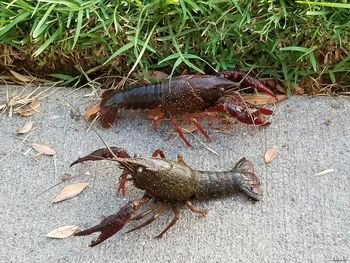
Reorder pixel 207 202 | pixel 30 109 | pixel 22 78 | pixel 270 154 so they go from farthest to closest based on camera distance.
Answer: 1. pixel 22 78
2. pixel 30 109
3. pixel 270 154
4. pixel 207 202

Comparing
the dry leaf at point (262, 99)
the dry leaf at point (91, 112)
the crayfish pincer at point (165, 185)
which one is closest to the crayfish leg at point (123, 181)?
the crayfish pincer at point (165, 185)

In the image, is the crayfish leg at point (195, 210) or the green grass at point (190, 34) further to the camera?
the green grass at point (190, 34)

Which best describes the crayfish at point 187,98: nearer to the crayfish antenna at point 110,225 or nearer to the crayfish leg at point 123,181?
the crayfish leg at point 123,181

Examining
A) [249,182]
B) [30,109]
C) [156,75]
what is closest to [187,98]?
[156,75]

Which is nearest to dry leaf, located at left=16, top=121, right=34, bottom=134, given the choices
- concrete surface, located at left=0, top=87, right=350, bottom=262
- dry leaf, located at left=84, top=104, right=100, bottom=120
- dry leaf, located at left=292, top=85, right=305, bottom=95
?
concrete surface, located at left=0, top=87, right=350, bottom=262

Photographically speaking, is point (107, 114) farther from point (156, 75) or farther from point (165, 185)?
point (165, 185)
